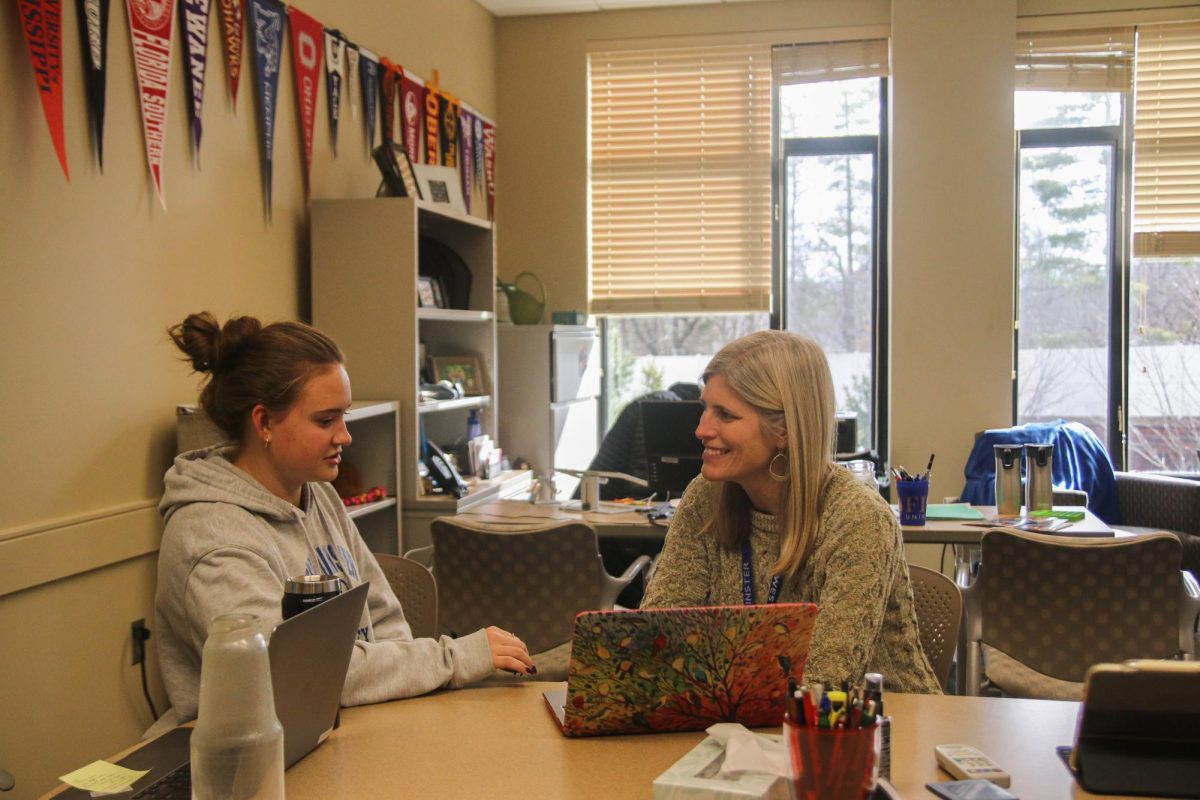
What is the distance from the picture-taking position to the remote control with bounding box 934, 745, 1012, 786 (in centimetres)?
144

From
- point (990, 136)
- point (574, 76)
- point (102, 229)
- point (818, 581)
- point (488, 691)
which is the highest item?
point (574, 76)

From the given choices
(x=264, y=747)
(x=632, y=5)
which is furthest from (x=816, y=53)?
(x=264, y=747)

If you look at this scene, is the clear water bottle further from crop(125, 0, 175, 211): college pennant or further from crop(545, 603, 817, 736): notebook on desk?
crop(125, 0, 175, 211): college pennant

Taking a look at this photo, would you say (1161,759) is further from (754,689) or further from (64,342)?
(64,342)

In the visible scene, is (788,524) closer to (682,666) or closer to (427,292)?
(682,666)

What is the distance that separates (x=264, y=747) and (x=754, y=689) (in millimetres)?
707

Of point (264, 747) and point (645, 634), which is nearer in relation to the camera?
point (264, 747)

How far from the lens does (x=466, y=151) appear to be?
586 cm

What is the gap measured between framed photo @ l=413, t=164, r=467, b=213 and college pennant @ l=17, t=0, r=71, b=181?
202 centimetres

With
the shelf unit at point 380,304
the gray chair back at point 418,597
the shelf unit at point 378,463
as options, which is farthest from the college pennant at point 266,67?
the gray chair back at point 418,597

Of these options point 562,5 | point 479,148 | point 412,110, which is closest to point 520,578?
point 412,110

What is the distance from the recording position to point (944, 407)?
19.1ft

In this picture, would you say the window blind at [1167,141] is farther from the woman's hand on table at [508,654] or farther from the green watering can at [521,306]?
the woman's hand on table at [508,654]

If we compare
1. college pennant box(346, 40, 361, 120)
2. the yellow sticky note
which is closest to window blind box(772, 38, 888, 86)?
college pennant box(346, 40, 361, 120)
